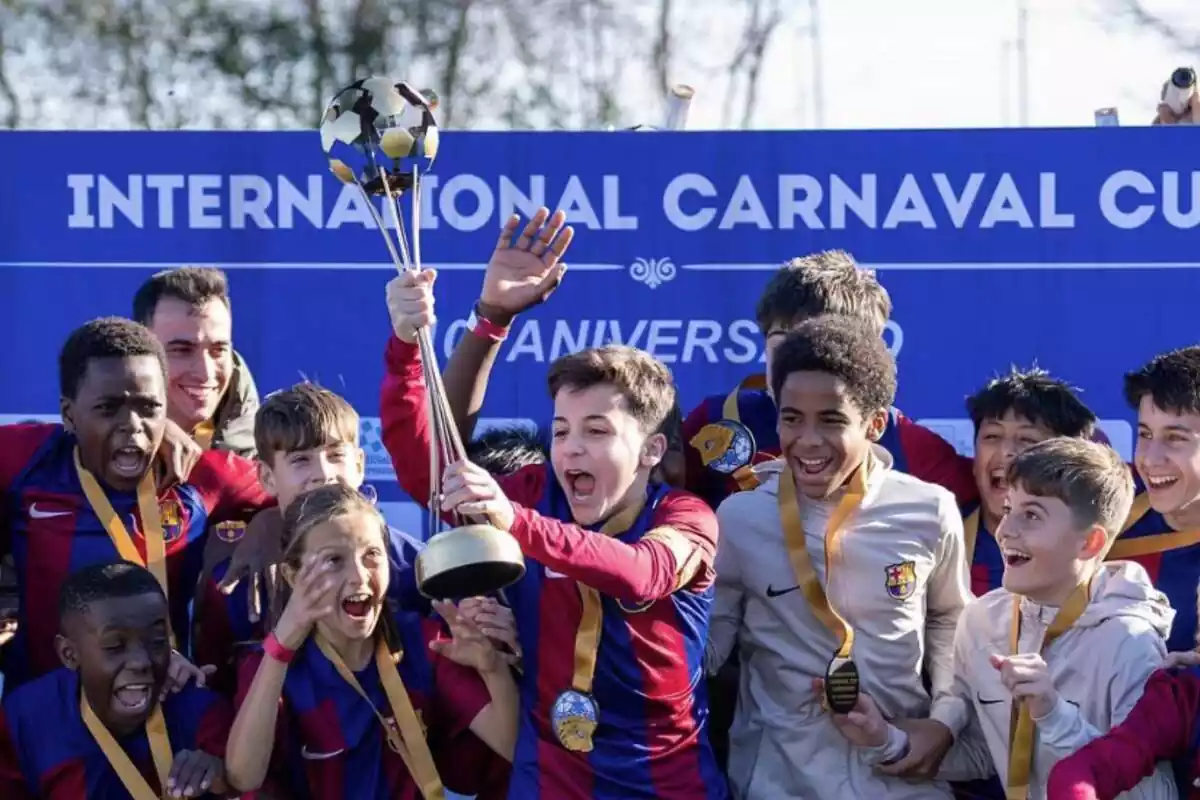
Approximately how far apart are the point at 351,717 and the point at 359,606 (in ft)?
0.80

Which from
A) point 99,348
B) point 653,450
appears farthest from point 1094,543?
point 99,348

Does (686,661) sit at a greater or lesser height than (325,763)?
greater

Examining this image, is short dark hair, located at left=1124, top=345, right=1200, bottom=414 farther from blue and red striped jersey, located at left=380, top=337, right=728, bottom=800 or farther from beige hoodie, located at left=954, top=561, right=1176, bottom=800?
blue and red striped jersey, located at left=380, top=337, right=728, bottom=800

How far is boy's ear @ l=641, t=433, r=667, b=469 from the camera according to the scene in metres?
3.68

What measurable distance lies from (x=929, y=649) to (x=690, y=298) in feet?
7.43

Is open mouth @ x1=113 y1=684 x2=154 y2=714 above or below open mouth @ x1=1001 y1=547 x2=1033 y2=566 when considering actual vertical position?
below

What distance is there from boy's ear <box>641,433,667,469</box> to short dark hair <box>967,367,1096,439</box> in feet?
3.47

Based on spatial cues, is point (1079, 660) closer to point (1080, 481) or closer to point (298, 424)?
point (1080, 481)

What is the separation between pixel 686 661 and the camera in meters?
3.60

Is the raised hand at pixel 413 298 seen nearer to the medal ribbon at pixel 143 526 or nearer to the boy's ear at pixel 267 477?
the boy's ear at pixel 267 477

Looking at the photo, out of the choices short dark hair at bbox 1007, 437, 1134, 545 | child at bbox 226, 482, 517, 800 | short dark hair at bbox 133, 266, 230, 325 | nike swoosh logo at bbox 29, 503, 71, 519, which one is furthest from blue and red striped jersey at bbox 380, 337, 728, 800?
short dark hair at bbox 133, 266, 230, 325

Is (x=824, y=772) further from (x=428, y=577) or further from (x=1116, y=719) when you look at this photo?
(x=428, y=577)

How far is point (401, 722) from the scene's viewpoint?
3637 millimetres

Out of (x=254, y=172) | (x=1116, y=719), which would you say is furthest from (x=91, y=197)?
(x=1116, y=719)
